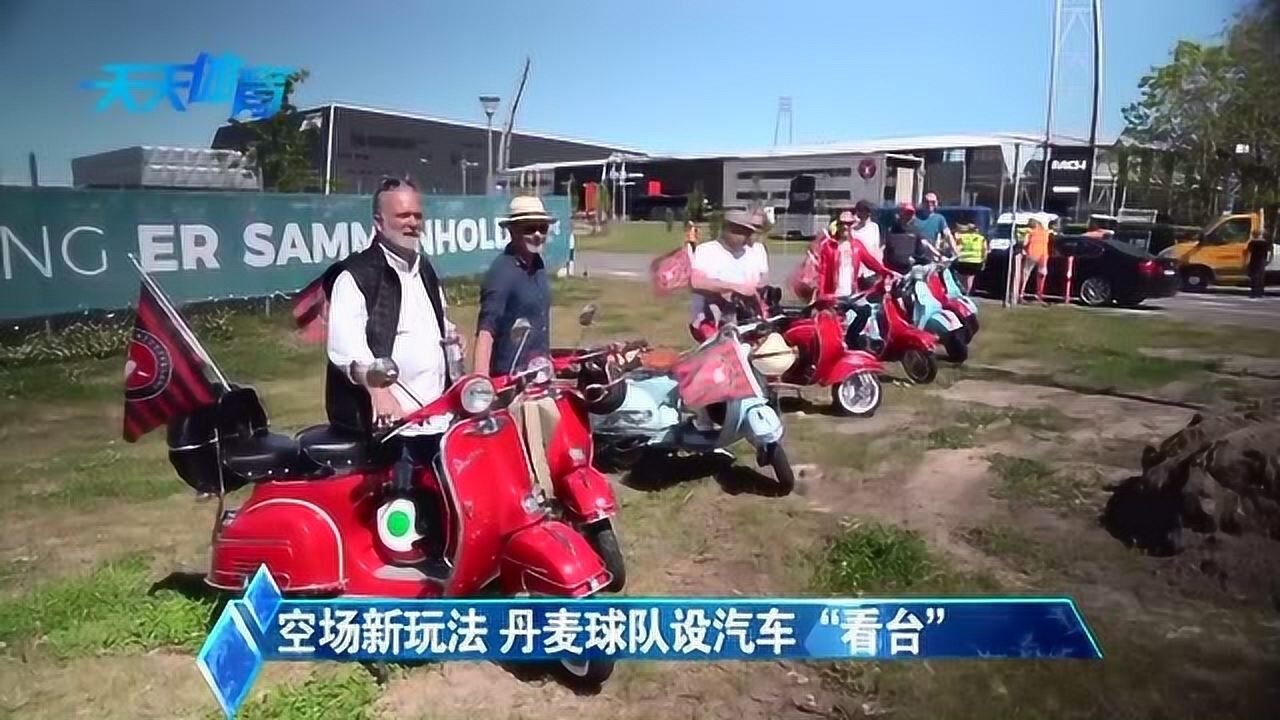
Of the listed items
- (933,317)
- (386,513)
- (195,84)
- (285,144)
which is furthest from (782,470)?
(195,84)

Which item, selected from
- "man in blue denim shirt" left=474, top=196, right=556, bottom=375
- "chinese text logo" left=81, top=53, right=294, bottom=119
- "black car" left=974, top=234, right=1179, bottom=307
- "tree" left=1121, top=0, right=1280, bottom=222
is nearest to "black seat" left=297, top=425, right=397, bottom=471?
"man in blue denim shirt" left=474, top=196, right=556, bottom=375

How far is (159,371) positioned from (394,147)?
613 mm

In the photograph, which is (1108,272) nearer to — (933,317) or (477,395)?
(933,317)

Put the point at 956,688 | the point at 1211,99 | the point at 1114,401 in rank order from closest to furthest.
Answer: the point at 1211,99 < the point at 956,688 < the point at 1114,401

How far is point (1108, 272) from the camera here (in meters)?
1.70

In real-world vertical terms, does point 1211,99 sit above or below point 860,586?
above

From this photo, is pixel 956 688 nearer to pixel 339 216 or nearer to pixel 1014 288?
pixel 1014 288

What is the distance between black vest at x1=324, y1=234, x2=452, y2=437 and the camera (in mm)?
1633

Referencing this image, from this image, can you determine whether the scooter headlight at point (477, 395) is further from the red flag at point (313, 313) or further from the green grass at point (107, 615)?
the green grass at point (107, 615)

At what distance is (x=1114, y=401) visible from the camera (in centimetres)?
174

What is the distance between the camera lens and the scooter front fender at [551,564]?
1.62 m

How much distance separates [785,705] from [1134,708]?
24.9 inches

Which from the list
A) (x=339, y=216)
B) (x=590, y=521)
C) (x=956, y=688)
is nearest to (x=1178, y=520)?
(x=956, y=688)

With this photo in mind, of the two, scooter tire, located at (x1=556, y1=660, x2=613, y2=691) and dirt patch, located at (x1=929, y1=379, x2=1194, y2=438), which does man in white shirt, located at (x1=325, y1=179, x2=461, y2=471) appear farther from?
dirt patch, located at (x1=929, y1=379, x2=1194, y2=438)
